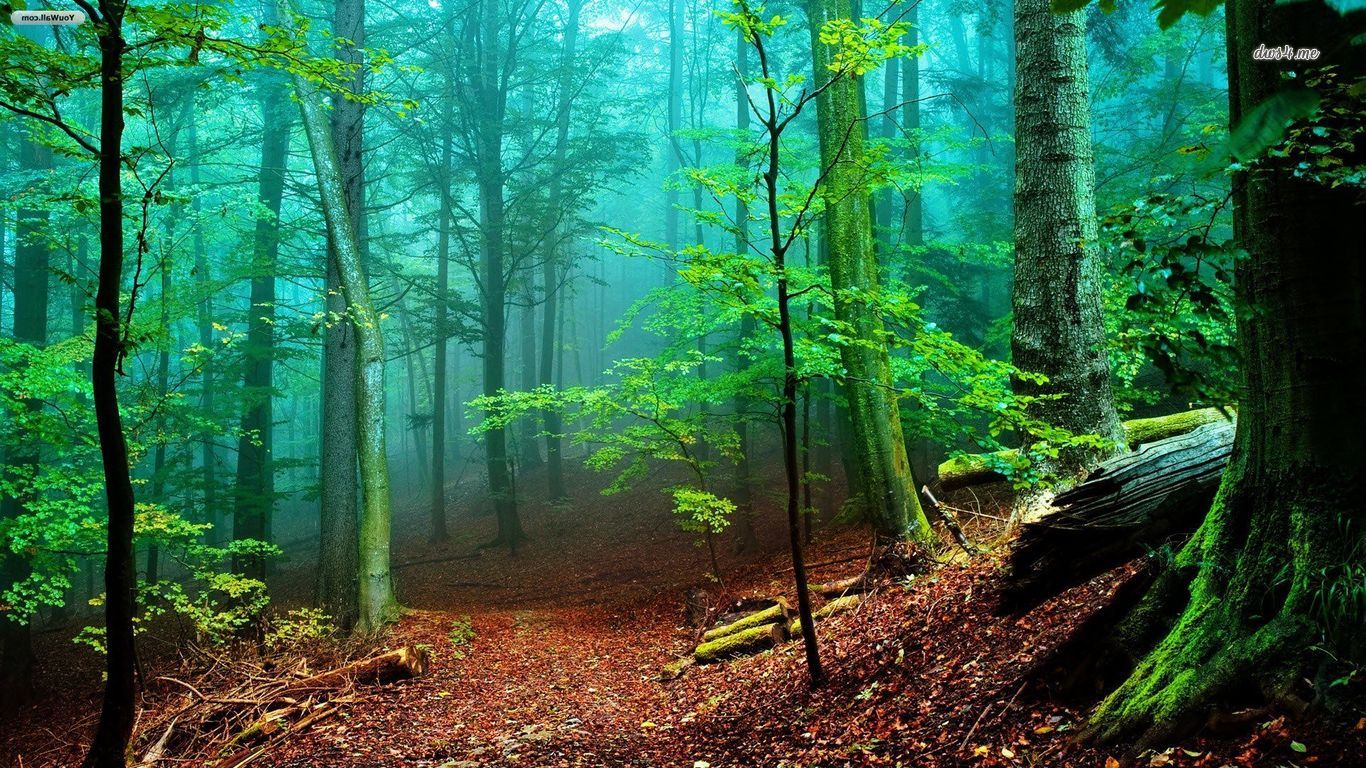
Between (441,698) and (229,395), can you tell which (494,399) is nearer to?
(441,698)

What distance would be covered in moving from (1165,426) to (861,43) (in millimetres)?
3269

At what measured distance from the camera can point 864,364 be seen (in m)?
8.02

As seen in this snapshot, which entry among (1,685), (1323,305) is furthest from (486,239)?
(1323,305)

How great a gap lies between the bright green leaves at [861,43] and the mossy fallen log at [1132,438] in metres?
2.49

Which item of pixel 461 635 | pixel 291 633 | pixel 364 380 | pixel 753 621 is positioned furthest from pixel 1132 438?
pixel 364 380

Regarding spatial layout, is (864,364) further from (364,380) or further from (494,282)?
(494,282)

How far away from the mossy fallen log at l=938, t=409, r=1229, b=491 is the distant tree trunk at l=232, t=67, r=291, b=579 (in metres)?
12.3

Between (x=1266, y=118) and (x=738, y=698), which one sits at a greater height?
(x=1266, y=118)

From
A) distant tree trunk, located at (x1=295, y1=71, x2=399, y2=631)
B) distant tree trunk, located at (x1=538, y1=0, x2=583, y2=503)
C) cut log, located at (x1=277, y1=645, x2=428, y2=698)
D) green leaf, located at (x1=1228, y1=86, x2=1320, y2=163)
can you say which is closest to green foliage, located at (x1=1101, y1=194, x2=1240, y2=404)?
green leaf, located at (x1=1228, y1=86, x2=1320, y2=163)

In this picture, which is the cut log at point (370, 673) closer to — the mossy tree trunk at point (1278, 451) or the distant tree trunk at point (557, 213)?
the mossy tree trunk at point (1278, 451)

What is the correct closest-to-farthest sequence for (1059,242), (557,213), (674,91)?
(1059,242) → (557,213) → (674,91)

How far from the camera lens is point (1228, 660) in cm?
250

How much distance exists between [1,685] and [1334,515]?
14.2m

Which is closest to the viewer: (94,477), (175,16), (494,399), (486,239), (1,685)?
(175,16)
